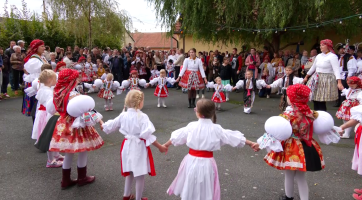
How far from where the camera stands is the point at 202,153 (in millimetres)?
3104

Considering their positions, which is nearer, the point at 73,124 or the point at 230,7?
the point at 73,124

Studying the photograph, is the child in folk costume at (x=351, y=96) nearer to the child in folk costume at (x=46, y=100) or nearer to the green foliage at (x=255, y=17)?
the green foliage at (x=255, y=17)

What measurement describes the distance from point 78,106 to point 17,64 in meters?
9.43

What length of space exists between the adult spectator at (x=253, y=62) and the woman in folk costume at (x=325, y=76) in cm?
526

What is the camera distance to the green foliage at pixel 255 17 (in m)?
10.9

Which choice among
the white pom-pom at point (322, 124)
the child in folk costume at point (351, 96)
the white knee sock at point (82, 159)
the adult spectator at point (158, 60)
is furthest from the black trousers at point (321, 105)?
the adult spectator at point (158, 60)

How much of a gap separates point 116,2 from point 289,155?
1687 cm

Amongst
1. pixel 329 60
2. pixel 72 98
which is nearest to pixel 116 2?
pixel 329 60

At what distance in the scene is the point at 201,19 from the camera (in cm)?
1262

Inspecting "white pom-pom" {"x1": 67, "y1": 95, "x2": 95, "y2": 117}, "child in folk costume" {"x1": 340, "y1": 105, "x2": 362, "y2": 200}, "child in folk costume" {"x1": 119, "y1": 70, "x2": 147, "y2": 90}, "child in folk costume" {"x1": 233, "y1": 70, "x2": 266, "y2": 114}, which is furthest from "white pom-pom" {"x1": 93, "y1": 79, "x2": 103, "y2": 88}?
"child in folk costume" {"x1": 340, "y1": 105, "x2": 362, "y2": 200}

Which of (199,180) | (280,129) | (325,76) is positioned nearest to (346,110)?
(325,76)

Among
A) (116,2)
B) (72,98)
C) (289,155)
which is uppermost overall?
(116,2)

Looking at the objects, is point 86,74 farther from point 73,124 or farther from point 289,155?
point 289,155

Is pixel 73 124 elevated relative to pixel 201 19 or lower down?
lower down
